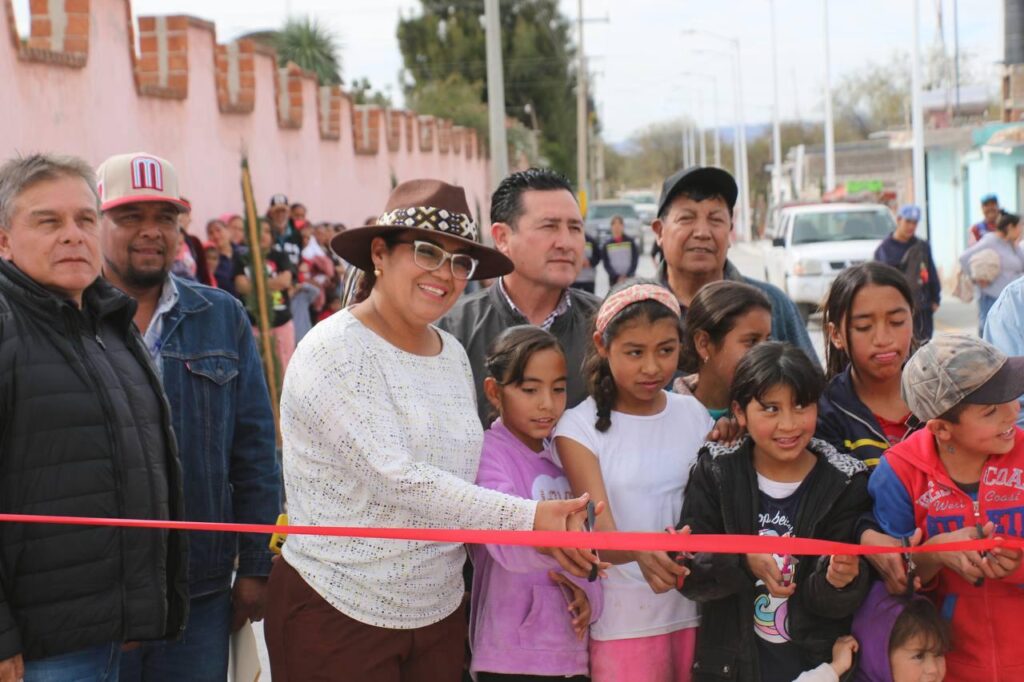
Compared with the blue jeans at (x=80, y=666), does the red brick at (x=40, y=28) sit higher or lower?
higher

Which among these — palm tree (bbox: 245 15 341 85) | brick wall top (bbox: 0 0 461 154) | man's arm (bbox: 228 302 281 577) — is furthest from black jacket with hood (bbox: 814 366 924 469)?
palm tree (bbox: 245 15 341 85)

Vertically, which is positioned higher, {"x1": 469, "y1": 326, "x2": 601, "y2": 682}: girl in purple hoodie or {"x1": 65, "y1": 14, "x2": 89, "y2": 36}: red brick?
{"x1": 65, "y1": 14, "x2": 89, "y2": 36}: red brick

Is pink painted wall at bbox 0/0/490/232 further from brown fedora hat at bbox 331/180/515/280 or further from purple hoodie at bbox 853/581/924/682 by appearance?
purple hoodie at bbox 853/581/924/682

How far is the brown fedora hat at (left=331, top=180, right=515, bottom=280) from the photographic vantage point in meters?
3.24

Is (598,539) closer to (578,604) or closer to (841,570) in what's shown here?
(578,604)

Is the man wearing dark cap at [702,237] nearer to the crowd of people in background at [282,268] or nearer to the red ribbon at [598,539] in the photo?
the red ribbon at [598,539]

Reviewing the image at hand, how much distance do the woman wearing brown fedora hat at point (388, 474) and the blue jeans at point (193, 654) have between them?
0.38m

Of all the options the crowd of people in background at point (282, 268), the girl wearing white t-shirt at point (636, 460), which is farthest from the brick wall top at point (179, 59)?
the girl wearing white t-shirt at point (636, 460)

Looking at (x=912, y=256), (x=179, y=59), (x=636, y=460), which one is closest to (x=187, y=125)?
(x=179, y=59)

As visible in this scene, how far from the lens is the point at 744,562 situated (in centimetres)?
319

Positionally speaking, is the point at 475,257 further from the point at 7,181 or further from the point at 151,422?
the point at 7,181

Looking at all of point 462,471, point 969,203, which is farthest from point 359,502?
point 969,203

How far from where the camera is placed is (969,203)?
2762 centimetres

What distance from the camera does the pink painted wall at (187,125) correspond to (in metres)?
9.60
